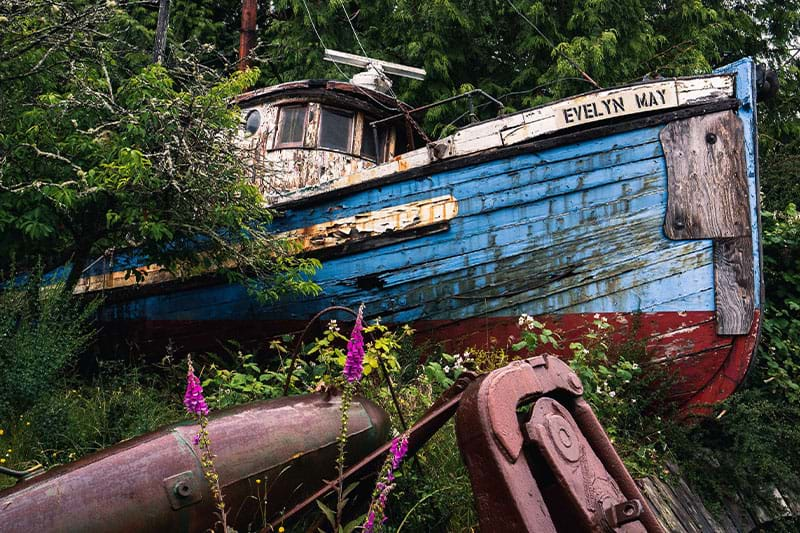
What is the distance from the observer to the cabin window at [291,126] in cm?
741

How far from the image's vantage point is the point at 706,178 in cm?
571

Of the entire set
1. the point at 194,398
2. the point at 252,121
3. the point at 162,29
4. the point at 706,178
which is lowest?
the point at 194,398

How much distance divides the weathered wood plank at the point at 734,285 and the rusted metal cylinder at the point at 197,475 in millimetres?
3290

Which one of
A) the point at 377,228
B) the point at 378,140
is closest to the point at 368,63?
the point at 378,140

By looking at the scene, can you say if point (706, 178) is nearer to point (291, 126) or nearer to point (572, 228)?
point (572, 228)

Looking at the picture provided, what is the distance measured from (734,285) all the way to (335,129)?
13.0ft

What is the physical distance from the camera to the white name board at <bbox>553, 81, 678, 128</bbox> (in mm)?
5801

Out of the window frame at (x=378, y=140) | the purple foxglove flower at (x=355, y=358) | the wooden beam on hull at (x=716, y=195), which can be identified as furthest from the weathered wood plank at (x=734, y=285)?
the purple foxglove flower at (x=355, y=358)

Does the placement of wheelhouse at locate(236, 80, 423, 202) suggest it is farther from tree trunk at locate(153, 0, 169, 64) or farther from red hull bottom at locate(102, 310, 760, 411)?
red hull bottom at locate(102, 310, 760, 411)

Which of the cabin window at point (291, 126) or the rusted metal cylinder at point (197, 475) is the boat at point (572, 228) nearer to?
the cabin window at point (291, 126)

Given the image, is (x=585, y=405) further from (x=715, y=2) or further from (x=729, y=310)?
(x=715, y=2)

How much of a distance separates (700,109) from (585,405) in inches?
145

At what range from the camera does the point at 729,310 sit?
5.50 metres

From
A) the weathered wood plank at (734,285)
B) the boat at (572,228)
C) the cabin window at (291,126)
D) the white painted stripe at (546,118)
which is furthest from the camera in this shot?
the cabin window at (291,126)
